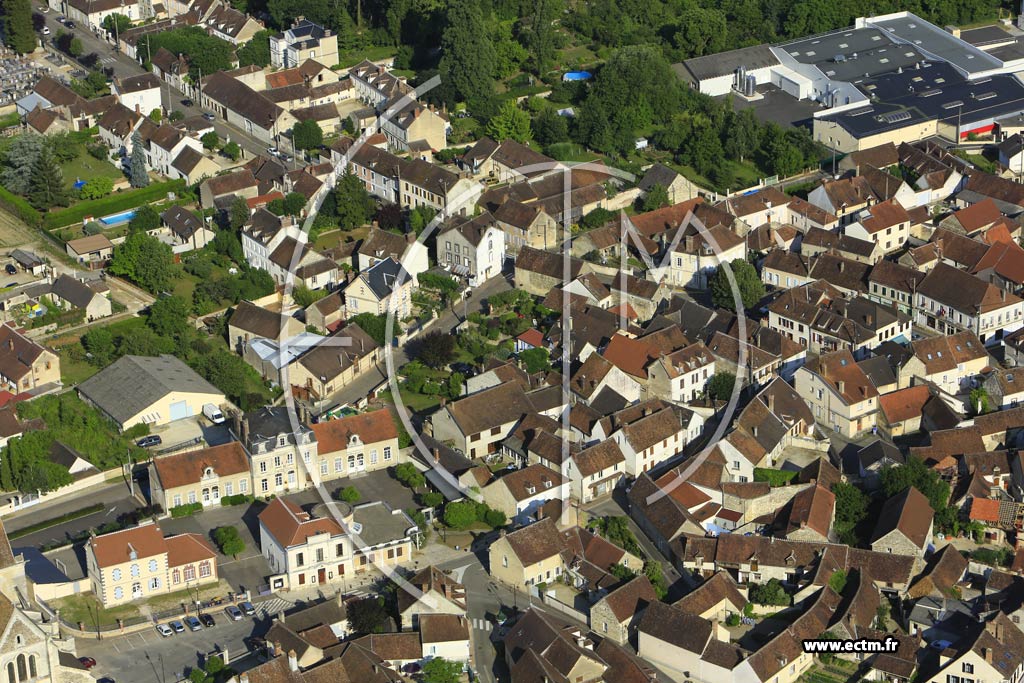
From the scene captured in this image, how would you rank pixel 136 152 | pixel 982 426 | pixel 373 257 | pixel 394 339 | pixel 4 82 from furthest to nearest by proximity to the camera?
pixel 4 82
pixel 136 152
pixel 373 257
pixel 394 339
pixel 982 426

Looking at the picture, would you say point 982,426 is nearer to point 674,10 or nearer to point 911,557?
point 911,557

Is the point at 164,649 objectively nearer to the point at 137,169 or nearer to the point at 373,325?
the point at 373,325

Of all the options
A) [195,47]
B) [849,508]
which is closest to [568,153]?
[195,47]

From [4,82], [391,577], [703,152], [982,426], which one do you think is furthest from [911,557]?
[4,82]

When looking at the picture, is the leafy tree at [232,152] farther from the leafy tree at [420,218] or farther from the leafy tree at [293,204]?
the leafy tree at [420,218]

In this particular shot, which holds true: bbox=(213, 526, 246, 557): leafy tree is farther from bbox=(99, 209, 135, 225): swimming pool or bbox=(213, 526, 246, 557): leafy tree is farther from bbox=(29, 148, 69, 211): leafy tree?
bbox=(29, 148, 69, 211): leafy tree

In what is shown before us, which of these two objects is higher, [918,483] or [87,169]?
[87,169]
